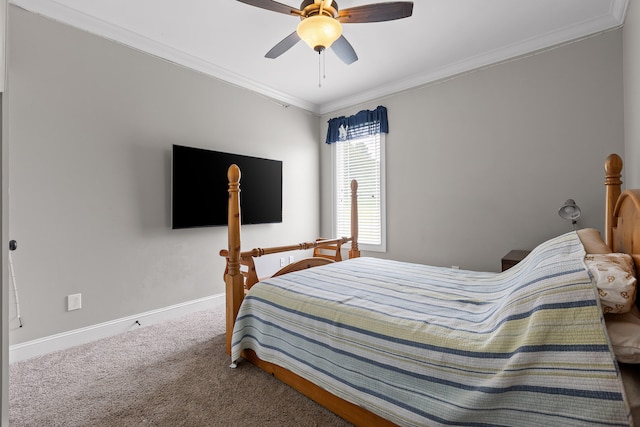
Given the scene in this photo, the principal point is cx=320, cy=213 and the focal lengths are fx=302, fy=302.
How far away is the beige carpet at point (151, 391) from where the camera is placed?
1582 millimetres

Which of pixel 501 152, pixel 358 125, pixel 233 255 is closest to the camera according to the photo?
pixel 233 255

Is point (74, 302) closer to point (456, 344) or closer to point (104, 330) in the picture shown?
point (104, 330)

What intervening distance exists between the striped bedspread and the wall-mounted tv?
1.57 metres

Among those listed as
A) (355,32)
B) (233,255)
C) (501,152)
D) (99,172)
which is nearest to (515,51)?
(501,152)

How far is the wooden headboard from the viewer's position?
1229 mm

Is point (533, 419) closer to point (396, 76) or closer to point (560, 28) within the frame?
point (560, 28)

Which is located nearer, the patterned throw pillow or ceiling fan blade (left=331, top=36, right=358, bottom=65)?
the patterned throw pillow

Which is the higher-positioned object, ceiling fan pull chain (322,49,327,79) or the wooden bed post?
ceiling fan pull chain (322,49,327,79)

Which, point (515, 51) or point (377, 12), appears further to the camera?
point (515, 51)

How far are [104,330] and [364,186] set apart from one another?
3373mm

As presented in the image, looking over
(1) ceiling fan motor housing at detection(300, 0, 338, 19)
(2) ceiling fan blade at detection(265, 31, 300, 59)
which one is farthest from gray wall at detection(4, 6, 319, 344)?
(1) ceiling fan motor housing at detection(300, 0, 338, 19)

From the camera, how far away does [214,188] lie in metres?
3.33

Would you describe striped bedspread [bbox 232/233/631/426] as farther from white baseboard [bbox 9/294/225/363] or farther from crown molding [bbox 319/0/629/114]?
crown molding [bbox 319/0/629/114]

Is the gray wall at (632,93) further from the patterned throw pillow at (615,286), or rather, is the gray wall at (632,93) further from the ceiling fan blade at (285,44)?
the ceiling fan blade at (285,44)
